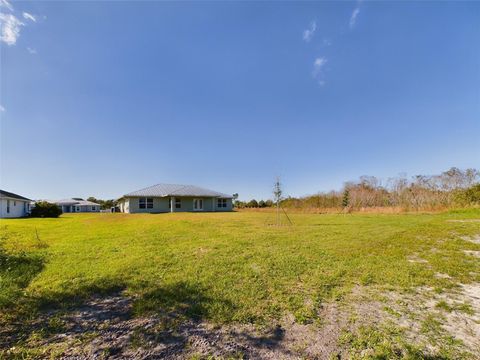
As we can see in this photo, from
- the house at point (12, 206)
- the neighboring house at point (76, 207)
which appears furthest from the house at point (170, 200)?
the neighboring house at point (76, 207)

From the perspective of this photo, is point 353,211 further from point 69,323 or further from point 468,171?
point 69,323

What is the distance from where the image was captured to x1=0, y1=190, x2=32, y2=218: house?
69.9 feet

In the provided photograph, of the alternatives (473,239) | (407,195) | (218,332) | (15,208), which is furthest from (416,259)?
(15,208)

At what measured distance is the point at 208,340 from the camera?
2.58 metres

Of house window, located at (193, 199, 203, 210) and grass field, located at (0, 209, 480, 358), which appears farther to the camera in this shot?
house window, located at (193, 199, 203, 210)

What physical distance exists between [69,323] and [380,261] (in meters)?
6.22

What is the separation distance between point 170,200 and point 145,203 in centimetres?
296

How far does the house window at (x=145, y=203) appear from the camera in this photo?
28.1m

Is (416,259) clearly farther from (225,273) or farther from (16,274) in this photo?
(16,274)

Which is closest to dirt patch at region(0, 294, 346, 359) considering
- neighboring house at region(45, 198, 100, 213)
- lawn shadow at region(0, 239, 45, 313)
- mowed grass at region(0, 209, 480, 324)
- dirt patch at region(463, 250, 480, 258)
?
mowed grass at region(0, 209, 480, 324)

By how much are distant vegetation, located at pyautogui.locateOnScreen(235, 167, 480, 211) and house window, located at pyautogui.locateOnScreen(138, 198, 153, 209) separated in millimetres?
18278

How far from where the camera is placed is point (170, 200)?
29.3m

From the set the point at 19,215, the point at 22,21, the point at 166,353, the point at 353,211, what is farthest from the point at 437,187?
the point at 19,215

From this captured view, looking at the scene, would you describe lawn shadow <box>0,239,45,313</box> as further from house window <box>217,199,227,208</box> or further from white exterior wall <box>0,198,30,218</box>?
house window <box>217,199,227,208</box>
